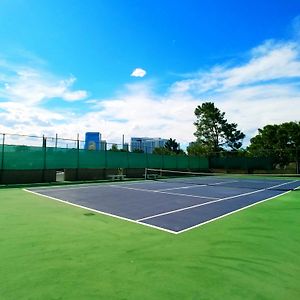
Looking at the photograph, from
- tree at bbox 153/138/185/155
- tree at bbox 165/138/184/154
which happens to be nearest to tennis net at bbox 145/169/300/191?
tree at bbox 153/138/185/155

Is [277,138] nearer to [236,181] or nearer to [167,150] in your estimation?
[167,150]

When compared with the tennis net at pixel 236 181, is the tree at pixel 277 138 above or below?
above

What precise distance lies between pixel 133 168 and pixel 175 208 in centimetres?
2014

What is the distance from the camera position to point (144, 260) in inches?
206

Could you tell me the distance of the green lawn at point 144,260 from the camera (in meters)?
4.05

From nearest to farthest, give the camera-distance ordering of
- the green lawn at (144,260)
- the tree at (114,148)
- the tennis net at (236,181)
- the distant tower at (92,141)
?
the green lawn at (144,260) → the tennis net at (236,181) → the distant tower at (92,141) → the tree at (114,148)

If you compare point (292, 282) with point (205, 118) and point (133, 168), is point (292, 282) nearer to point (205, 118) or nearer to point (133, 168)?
point (133, 168)

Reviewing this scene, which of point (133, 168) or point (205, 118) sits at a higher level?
point (205, 118)

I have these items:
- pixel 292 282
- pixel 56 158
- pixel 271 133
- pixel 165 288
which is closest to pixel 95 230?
pixel 165 288

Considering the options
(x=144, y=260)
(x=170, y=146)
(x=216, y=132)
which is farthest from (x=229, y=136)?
(x=144, y=260)

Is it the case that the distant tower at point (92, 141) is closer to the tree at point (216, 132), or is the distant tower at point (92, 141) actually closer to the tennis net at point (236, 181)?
the tennis net at point (236, 181)

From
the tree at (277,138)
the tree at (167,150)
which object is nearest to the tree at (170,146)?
the tree at (167,150)

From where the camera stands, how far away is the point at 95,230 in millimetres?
7375

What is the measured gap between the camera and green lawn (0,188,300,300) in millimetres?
4055
